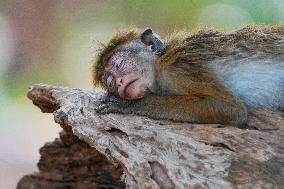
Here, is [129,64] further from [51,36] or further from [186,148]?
[51,36]

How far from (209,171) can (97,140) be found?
3.01 feet

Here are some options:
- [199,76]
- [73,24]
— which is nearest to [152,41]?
[199,76]

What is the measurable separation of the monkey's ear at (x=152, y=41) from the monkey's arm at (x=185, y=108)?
58 centimetres

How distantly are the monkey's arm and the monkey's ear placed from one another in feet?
1.91

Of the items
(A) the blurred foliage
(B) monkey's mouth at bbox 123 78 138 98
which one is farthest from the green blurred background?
(B) monkey's mouth at bbox 123 78 138 98

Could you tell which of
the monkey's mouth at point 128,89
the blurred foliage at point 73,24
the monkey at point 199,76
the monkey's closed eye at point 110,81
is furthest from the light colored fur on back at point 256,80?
the blurred foliage at point 73,24

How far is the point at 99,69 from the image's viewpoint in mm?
5730

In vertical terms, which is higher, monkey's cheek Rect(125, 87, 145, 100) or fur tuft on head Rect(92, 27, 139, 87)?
fur tuft on head Rect(92, 27, 139, 87)

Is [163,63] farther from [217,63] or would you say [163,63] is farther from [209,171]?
[209,171]

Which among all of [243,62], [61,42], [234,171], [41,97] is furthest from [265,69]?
[61,42]

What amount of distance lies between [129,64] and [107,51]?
0.31 meters

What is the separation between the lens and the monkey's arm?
4.84 metres

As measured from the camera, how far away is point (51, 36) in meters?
13.2

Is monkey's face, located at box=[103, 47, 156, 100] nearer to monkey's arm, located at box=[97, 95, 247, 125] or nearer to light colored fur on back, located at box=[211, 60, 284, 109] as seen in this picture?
Answer: monkey's arm, located at box=[97, 95, 247, 125]
